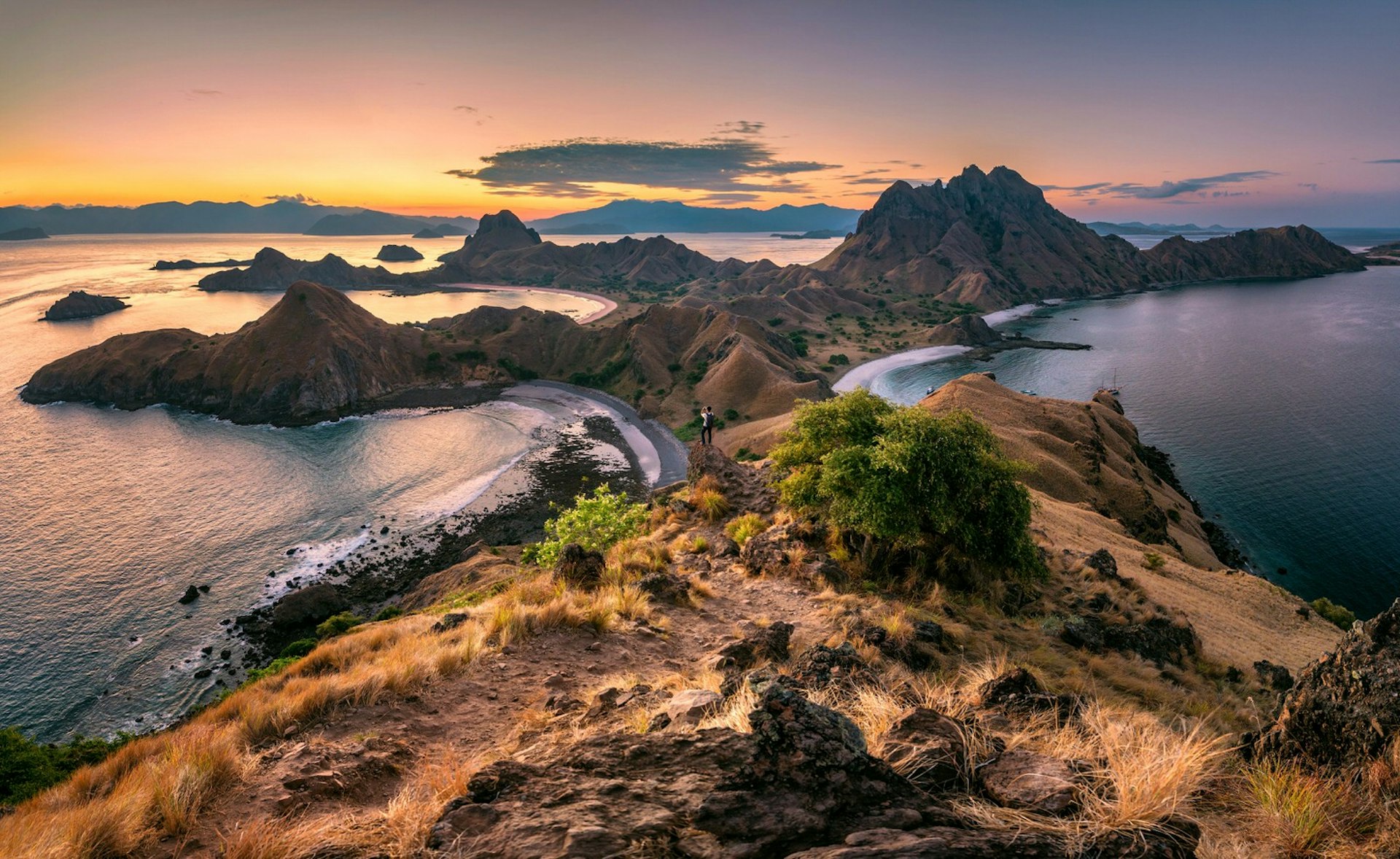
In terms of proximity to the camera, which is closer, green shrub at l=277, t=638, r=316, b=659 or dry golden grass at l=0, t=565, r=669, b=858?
dry golden grass at l=0, t=565, r=669, b=858

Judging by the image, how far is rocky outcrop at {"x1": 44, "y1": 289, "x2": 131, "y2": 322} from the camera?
169288 mm

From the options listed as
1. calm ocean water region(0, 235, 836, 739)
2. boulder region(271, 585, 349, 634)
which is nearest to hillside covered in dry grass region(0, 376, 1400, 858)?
boulder region(271, 585, 349, 634)

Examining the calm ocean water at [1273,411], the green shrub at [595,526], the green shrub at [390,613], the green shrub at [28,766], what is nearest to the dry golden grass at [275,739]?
the green shrub at [595,526]

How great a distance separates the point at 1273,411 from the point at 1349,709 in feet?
388

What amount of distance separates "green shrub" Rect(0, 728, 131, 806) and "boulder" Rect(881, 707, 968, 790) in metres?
26.3

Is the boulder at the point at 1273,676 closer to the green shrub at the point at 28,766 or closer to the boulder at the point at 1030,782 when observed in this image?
the boulder at the point at 1030,782

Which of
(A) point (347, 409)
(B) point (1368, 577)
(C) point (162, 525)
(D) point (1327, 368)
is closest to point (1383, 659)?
(B) point (1368, 577)

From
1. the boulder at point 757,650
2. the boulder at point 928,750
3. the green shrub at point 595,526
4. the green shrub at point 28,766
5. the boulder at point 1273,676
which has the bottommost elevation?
the green shrub at point 28,766

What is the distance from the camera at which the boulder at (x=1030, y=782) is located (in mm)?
5035

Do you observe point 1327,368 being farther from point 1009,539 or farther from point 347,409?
point 347,409

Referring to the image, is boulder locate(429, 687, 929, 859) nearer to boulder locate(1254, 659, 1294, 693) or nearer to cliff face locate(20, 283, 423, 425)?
boulder locate(1254, 659, 1294, 693)

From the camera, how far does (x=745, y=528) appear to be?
76.6 feet

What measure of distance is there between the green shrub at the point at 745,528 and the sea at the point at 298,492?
39.4m

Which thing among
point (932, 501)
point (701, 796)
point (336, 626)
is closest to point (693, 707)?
point (701, 796)
